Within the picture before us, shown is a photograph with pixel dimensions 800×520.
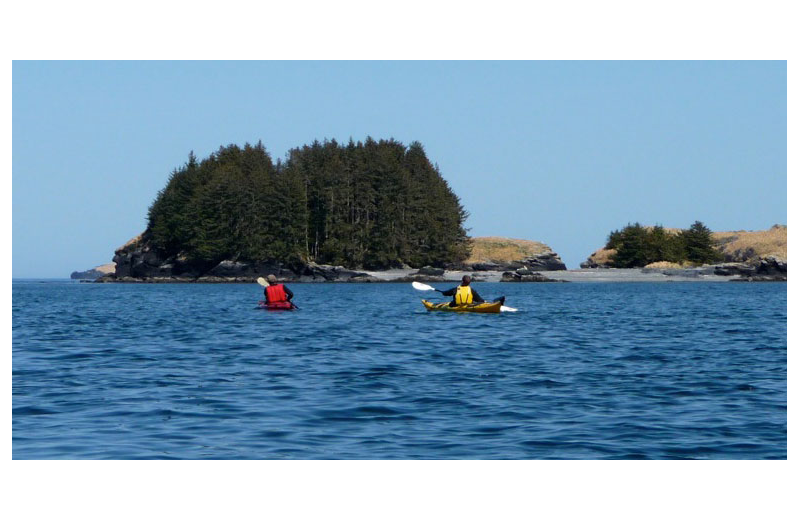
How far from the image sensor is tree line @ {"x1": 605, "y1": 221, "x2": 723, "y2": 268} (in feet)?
358

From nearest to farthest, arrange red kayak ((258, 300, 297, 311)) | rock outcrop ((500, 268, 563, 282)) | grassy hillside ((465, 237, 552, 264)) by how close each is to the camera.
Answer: red kayak ((258, 300, 297, 311)) → rock outcrop ((500, 268, 563, 282)) → grassy hillside ((465, 237, 552, 264))

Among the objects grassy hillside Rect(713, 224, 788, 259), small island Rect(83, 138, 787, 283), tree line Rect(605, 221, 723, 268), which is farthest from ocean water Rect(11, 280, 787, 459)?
grassy hillside Rect(713, 224, 788, 259)

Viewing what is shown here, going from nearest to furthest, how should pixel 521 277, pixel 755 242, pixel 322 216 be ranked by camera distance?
pixel 521 277 < pixel 322 216 < pixel 755 242

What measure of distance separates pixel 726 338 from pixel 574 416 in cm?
1662

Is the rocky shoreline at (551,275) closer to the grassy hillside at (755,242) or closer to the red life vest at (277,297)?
the grassy hillside at (755,242)

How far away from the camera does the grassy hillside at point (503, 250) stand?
117994 millimetres

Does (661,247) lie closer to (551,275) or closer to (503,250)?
(551,275)

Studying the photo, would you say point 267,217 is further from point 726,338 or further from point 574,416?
point 574,416

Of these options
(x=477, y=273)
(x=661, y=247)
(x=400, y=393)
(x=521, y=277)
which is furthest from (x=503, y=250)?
(x=400, y=393)

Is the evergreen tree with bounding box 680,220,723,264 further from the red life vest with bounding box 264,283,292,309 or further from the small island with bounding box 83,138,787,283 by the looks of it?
the red life vest with bounding box 264,283,292,309

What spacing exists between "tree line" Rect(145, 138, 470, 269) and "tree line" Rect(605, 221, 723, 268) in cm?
1962

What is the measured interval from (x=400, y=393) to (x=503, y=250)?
107037 mm

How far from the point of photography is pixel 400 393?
15.3 meters
